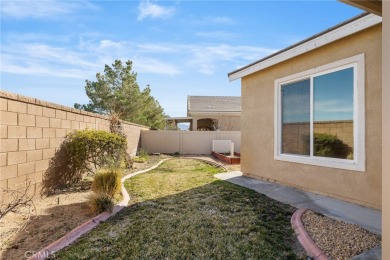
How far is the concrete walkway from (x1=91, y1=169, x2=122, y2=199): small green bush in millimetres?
4044

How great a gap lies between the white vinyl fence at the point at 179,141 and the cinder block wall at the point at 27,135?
1310 cm

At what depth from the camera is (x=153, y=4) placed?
7.74 m

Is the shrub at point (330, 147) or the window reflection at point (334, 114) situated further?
the shrub at point (330, 147)

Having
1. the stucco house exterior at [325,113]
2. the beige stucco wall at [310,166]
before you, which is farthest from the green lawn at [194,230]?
the stucco house exterior at [325,113]

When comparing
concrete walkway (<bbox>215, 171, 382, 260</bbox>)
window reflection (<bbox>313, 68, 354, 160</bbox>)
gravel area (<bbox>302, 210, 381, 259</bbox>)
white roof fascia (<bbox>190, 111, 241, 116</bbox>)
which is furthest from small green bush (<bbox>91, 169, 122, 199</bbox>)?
white roof fascia (<bbox>190, 111, 241, 116</bbox>)

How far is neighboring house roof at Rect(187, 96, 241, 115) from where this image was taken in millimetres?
25484

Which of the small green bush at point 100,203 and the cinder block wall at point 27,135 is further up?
the cinder block wall at point 27,135

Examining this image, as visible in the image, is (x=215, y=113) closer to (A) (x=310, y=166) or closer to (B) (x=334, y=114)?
(A) (x=310, y=166)

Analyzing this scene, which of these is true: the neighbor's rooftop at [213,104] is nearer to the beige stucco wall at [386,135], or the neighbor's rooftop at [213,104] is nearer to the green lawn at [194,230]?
the green lawn at [194,230]

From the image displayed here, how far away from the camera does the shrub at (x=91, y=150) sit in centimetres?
753

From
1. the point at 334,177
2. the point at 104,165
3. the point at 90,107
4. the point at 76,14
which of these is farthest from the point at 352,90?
the point at 90,107

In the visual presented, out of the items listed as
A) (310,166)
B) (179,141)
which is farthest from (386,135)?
(179,141)

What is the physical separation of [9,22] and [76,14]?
2103 millimetres

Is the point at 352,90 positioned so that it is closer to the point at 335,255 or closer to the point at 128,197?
the point at 335,255
